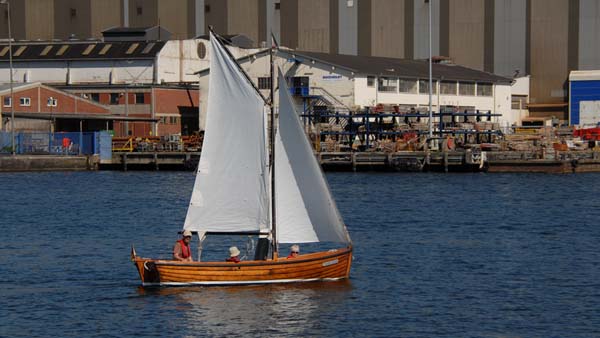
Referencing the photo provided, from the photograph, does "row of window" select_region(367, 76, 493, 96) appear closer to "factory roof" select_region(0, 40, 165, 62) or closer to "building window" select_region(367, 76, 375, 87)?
"building window" select_region(367, 76, 375, 87)

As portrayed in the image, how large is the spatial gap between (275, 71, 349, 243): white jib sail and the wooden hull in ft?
3.13

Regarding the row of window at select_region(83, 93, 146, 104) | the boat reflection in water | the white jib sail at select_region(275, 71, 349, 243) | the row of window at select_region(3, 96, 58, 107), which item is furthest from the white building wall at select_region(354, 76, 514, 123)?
the boat reflection in water

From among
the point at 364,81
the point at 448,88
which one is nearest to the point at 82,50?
the point at 364,81

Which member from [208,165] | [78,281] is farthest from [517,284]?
[78,281]

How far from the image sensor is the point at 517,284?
37500mm

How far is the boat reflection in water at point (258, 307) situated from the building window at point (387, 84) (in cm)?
6827

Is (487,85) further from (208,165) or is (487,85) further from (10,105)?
(208,165)

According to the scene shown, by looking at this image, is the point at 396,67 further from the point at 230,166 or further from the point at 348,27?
the point at 230,166

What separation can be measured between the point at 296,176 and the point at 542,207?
3117 cm

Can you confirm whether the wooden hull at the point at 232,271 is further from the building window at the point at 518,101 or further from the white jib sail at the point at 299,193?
the building window at the point at 518,101

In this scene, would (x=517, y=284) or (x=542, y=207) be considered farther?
(x=542, y=207)

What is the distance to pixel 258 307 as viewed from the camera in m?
33.1

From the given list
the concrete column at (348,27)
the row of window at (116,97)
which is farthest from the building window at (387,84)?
the row of window at (116,97)

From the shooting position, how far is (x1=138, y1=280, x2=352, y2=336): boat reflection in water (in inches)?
1216
